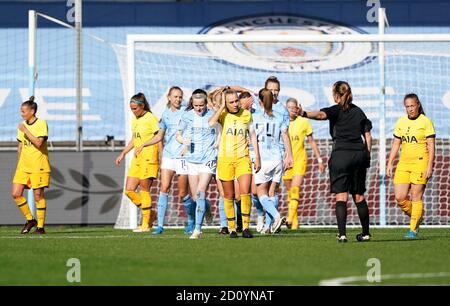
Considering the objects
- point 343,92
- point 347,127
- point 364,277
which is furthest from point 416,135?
point 364,277

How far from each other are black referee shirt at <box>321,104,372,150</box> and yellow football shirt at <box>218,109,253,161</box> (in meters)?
1.38

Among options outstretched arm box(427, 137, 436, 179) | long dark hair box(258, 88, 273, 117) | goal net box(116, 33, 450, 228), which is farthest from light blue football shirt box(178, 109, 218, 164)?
goal net box(116, 33, 450, 228)

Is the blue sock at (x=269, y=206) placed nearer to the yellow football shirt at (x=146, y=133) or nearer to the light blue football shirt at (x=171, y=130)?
the light blue football shirt at (x=171, y=130)

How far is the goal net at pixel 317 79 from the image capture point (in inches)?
779

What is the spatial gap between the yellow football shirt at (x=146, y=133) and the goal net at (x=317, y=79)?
5.80ft

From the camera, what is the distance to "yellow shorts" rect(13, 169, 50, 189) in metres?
16.4

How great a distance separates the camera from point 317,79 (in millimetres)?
26141

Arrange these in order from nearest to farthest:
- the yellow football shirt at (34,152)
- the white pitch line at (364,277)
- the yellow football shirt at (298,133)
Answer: the white pitch line at (364,277) → the yellow football shirt at (34,152) → the yellow football shirt at (298,133)

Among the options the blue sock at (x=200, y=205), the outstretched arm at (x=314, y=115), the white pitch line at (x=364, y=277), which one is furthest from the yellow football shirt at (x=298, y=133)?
the white pitch line at (x=364, y=277)

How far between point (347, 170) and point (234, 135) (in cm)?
172

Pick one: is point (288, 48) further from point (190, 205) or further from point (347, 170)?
point (347, 170)

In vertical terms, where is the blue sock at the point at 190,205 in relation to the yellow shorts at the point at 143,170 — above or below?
below

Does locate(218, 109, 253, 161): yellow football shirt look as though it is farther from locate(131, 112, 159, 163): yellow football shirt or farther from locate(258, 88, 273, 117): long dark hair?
locate(131, 112, 159, 163): yellow football shirt

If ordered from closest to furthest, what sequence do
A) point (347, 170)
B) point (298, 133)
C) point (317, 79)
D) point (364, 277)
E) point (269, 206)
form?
1. point (364, 277)
2. point (347, 170)
3. point (269, 206)
4. point (298, 133)
5. point (317, 79)
